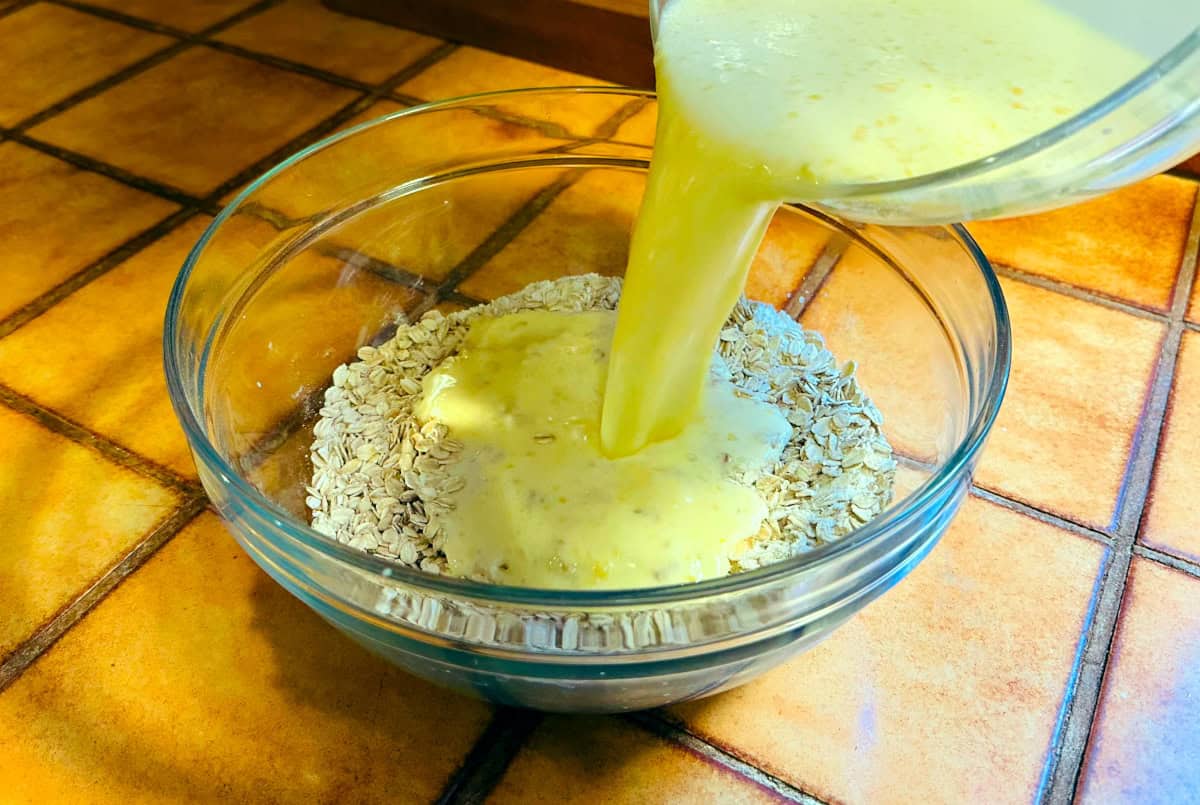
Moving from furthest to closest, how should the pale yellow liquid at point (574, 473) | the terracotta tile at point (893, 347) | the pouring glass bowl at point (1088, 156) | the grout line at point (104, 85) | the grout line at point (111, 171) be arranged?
the grout line at point (104, 85) → the grout line at point (111, 171) → the terracotta tile at point (893, 347) → the pale yellow liquid at point (574, 473) → the pouring glass bowl at point (1088, 156)

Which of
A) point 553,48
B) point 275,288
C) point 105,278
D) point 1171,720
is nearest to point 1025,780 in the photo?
point 1171,720

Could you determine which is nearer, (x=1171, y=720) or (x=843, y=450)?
(x=1171, y=720)

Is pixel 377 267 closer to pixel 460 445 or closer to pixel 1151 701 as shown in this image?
pixel 460 445

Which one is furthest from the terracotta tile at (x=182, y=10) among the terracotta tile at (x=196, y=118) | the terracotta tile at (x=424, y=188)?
the terracotta tile at (x=424, y=188)

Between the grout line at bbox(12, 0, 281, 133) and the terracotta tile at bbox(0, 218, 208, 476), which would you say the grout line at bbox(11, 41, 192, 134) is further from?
the terracotta tile at bbox(0, 218, 208, 476)

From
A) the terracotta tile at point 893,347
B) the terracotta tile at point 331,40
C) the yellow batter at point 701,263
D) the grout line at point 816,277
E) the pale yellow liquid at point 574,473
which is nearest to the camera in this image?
the yellow batter at point 701,263

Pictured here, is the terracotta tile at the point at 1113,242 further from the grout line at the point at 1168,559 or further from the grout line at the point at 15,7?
the grout line at the point at 15,7

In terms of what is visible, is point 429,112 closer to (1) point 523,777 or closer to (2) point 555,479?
(2) point 555,479
